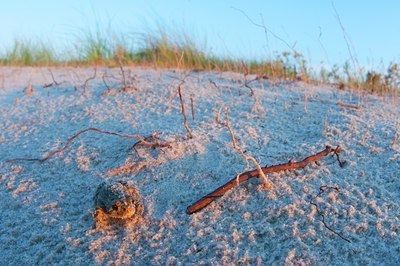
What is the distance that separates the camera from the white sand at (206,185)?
147cm

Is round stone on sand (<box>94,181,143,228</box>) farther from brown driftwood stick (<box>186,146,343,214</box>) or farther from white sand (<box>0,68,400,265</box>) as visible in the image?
brown driftwood stick (<box>186,146,343,214</box>)

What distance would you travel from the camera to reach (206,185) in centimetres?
178

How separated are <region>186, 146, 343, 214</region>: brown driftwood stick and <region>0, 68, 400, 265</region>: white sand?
0.03 meters

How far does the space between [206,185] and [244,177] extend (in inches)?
6.8

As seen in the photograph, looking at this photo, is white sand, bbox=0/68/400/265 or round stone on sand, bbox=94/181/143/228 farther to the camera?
round stone on sand, bbox=94/181/143/228

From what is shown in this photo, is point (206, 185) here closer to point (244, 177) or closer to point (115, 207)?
point (244, 177)

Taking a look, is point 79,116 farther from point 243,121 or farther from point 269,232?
point 269,232

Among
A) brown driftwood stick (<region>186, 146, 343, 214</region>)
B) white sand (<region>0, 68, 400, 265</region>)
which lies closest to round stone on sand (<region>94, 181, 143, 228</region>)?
white sand (<region>0, 68, 400, 265</region>)

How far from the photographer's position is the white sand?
147cm

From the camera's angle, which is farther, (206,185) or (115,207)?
(206,185)

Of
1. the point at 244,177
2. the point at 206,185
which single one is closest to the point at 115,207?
the point at 206,185

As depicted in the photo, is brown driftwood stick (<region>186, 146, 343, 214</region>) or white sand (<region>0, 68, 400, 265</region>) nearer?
white sand (<region>0, 68, 400, 265</region>)

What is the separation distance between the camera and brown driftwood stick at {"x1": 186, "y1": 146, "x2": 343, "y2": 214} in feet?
5.33

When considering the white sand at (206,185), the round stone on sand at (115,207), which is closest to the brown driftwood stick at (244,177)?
the white sand at (206,185)
